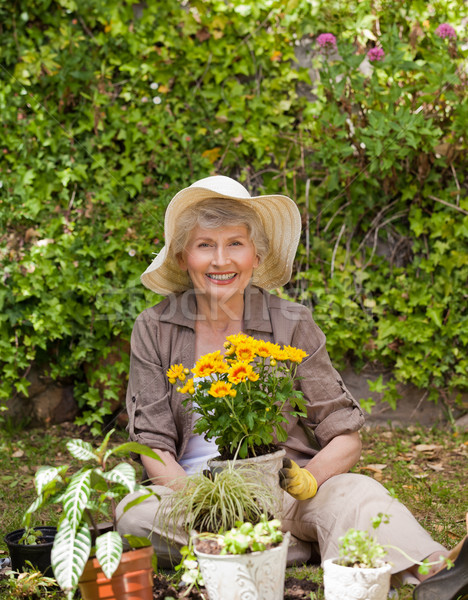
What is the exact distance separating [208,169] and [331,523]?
2.79m

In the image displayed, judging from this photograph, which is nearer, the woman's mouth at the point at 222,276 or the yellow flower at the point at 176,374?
the yellow flower at the point at 176,374

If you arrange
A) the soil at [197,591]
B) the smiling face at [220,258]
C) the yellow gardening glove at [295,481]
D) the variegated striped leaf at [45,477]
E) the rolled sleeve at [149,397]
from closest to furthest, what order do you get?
the variegated striped leaf at [45,477] → the soil at [197,591] → the yellow gardening glove at [295,481] → the rolled sleeve at [149,397] → the smiling face at [220,258]

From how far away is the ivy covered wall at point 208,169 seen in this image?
13.9 ft

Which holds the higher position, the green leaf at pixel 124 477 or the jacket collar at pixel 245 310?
the jacket collar at pixel 245 310

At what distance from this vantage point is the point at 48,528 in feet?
7.40

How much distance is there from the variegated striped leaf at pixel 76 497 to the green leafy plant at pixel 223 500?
0.32m

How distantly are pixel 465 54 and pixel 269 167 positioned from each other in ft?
4.48

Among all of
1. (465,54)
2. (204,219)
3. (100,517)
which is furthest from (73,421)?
(465,54)

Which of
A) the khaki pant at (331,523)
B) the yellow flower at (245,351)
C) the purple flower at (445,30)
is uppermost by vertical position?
the purple flower at (445,30)

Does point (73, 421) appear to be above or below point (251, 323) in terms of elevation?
below

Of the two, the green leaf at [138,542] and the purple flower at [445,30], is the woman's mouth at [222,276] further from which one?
the purple flower at [445,30]

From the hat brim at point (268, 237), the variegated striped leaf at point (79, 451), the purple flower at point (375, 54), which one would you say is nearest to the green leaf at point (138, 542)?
the variegated striped leaf at point (79, 451)

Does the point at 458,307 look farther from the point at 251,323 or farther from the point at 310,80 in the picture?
the point at 251,323

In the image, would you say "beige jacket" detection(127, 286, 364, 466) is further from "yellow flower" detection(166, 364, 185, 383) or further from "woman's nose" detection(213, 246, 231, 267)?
"yellow flower" detection(166, 364, 185, 383)
